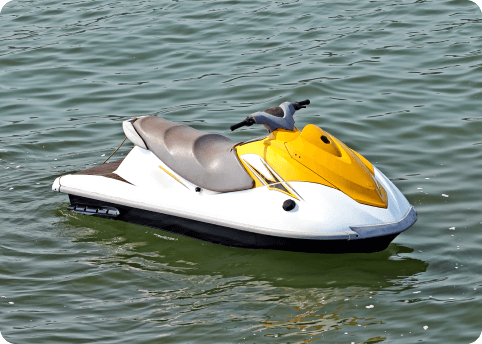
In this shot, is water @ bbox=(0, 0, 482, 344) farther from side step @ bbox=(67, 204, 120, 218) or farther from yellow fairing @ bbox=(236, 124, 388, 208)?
yellow fairing @ bbox=(236, 124, 388, 208)

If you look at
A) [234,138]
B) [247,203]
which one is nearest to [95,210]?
[247,203]

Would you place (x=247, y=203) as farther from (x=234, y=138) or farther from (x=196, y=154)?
(x=234, y=138)

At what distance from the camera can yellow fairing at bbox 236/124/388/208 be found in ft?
16.9

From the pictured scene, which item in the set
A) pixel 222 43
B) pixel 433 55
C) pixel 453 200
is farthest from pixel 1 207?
pixel 433 55

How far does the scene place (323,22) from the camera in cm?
1141

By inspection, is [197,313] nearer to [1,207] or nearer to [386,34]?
[1,207]

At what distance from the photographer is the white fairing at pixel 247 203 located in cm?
509

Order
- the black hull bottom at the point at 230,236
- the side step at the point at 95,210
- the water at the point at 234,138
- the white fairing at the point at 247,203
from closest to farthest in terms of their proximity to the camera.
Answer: the water at the point at 234,138, the white fairing at the point at 247,203, the black hull bottom at the point at 230,236, the side step at the point at 95,210

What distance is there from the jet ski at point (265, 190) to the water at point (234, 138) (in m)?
0.24

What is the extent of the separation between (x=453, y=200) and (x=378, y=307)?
1.95 metres

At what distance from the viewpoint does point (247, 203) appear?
5320mm

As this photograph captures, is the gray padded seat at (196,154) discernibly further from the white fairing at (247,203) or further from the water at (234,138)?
the water at (234,138)

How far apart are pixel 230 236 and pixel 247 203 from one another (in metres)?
0.39

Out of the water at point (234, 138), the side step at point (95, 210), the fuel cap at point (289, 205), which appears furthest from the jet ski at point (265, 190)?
the water at point (234, 138)
